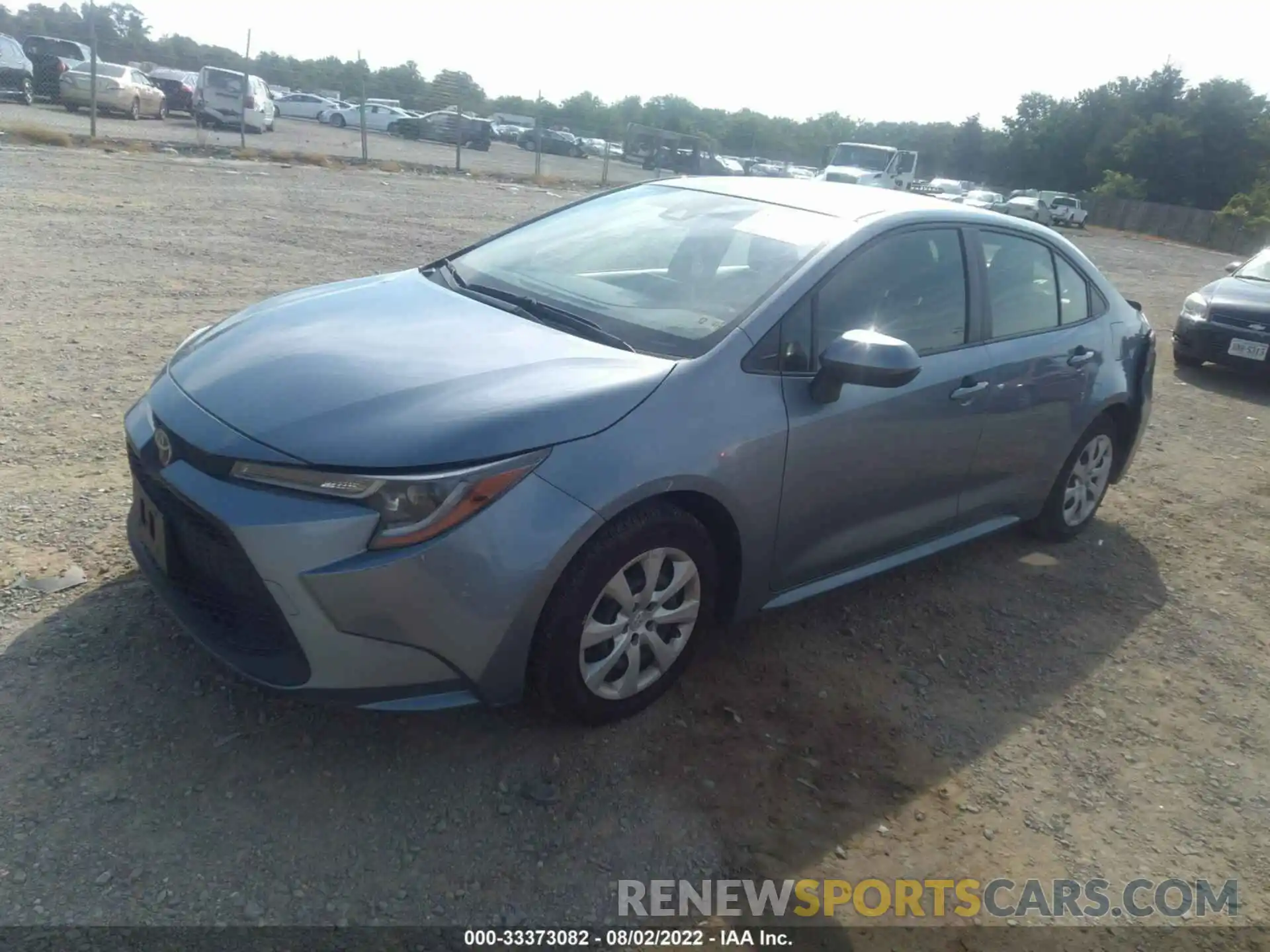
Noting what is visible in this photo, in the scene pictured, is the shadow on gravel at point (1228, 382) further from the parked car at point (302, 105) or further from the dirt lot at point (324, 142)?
the parked car at point (302, 105)

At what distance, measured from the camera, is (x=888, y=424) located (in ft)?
11.9

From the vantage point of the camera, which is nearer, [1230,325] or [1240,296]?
[1230,325]

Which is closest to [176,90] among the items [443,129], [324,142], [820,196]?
[324,142]

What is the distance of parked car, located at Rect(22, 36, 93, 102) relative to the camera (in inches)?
936

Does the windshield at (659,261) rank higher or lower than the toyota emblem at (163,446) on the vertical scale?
higher

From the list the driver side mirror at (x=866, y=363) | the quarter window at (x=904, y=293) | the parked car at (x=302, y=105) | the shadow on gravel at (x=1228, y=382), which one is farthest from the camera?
the parked car at (x=302, y=105)

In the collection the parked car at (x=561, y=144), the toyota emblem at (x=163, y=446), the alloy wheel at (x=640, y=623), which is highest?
the parked car at (x=561, y=144)

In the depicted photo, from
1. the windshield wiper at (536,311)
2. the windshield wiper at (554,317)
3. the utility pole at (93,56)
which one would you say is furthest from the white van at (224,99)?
the windshield wiper at (554,317)

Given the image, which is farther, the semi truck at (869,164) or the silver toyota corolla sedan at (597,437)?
the semi truck at (869,164)

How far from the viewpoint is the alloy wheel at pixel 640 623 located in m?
2.94

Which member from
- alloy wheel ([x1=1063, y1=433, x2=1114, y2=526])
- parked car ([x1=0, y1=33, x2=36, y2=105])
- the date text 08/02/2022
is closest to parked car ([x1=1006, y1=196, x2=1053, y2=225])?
parked car ([x1=0, y1=33, x2=36, y2=105])

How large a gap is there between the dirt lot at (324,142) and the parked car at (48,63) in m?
0.46

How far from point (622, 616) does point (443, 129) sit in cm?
3376

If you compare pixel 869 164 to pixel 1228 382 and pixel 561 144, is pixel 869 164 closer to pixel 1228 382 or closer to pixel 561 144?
pixel 561 144
